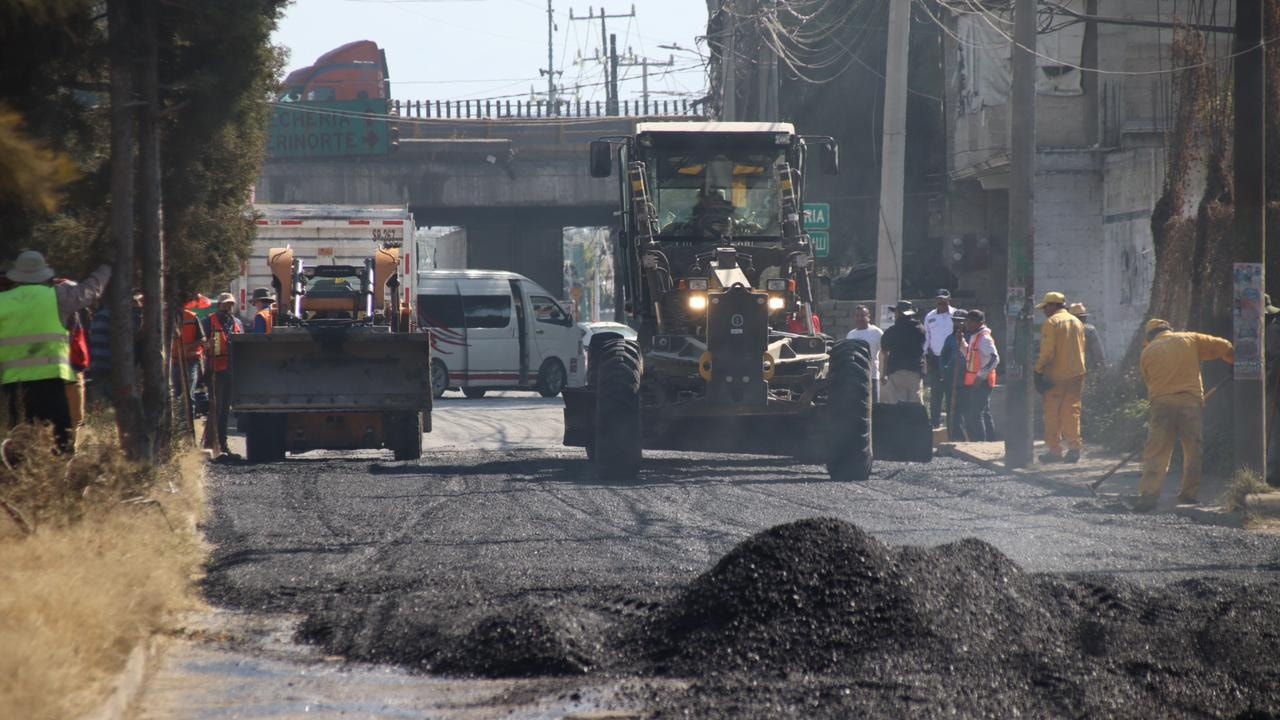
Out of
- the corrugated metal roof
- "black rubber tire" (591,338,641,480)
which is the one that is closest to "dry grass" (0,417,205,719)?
"black rubber tire" (591,338,641,480)

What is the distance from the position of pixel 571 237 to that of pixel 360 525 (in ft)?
393

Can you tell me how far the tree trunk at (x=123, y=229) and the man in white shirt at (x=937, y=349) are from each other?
1161 cm

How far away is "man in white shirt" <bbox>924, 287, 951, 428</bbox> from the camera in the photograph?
67.9 ft

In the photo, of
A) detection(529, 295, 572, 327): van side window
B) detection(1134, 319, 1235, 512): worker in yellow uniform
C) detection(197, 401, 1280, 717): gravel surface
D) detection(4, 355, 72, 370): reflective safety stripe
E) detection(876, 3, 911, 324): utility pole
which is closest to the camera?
detection(197, 401, 1280, 717): gravel surface

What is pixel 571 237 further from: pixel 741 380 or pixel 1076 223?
pixel 741 380

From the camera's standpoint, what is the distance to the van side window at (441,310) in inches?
1211

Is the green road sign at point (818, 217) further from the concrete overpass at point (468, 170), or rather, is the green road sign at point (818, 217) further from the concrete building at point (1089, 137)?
the concrete overpass at point (468, 170)

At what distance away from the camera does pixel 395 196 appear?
41.8m

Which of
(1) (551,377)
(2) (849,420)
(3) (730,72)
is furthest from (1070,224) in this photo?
(2) (849,420)

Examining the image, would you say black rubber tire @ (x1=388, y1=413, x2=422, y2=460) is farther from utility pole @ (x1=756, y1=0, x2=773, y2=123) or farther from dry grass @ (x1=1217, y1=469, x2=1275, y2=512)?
utility pole @ (x1=756, y1=0, x2=773, y2=123)

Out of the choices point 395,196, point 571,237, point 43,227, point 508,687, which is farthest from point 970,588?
point 571,237

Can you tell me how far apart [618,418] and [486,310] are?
16682 mm

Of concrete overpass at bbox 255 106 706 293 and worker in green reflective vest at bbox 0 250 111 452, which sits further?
concrete overpass at bbox 255 106 706 293

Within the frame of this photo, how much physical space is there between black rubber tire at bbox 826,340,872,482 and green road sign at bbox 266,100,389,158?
28.0m
